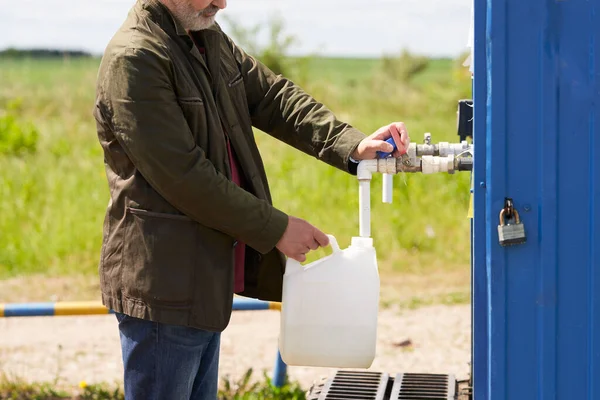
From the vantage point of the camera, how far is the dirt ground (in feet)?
15.3

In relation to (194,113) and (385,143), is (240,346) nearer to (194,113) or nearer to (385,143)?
(385,143)

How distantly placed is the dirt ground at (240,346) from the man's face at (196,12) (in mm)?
2198

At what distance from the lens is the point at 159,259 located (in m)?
2.51

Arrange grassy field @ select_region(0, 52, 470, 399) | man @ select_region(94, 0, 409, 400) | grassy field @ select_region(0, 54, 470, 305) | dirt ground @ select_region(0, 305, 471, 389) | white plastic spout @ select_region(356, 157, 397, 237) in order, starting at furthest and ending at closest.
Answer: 1. grassy field @ select_region(0, 54, 470, 305)
2. grassy field @ select_region(0, 52, 470, 399)
3. dirt ground @ select_region(0, 305, 471, 389)
4. white plastic spout @ select_region(356, 157, 397, 237)
5. man @ select_region(94, 0, 409, 400)

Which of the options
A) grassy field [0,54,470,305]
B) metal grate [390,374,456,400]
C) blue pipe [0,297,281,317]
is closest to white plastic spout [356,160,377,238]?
metal grate [390,374,456,400]

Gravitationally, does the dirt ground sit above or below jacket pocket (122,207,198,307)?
below

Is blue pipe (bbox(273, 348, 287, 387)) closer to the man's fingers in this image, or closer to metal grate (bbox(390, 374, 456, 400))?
metal grate (bbox(390, 374, 456, 400))

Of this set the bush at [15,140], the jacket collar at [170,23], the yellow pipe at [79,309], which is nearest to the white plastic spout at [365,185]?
the jacket collar at [170,23]

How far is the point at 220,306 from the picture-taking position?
2.55m

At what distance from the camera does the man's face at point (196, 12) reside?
2574mm

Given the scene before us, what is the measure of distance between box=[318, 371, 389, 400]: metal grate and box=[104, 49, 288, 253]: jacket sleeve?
3.65ft
